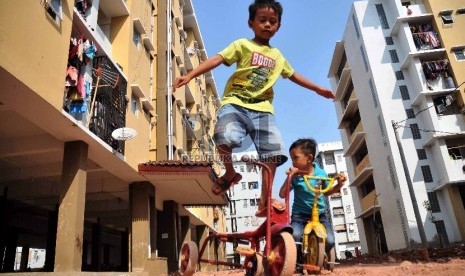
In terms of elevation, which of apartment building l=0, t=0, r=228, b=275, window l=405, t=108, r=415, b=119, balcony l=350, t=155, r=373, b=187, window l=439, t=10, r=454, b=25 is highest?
window l=439, t=10, r=454, b=25

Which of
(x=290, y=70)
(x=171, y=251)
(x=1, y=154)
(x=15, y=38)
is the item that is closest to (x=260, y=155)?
(x=290, y=70)

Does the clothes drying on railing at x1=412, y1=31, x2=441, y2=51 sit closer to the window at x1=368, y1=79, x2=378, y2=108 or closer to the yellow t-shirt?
the window at x1=368, y1=79, x2=378, y2=108

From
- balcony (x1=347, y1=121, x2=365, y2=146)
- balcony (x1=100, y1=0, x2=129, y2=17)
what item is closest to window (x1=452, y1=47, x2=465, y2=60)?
balcony (x1=347, y1=121, x2=365, y2=146)

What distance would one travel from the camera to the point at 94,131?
32.4 ft

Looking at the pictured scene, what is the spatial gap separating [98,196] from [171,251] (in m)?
3.85

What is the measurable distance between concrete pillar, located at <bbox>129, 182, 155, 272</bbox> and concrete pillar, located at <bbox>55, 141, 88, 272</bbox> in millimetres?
3684

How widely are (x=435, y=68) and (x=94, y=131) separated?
24.8 metres

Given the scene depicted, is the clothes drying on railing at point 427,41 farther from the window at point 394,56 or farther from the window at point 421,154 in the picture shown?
the window at point 421,154

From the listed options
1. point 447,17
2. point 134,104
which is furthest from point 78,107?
point 447,17

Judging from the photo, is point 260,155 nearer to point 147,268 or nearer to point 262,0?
point 262,0

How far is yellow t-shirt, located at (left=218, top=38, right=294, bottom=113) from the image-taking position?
3.73 metres

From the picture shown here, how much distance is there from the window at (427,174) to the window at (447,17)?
1070 cm

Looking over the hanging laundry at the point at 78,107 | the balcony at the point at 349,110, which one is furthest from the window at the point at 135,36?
the balcony at the point at 349,110

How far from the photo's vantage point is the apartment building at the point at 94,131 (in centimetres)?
763
